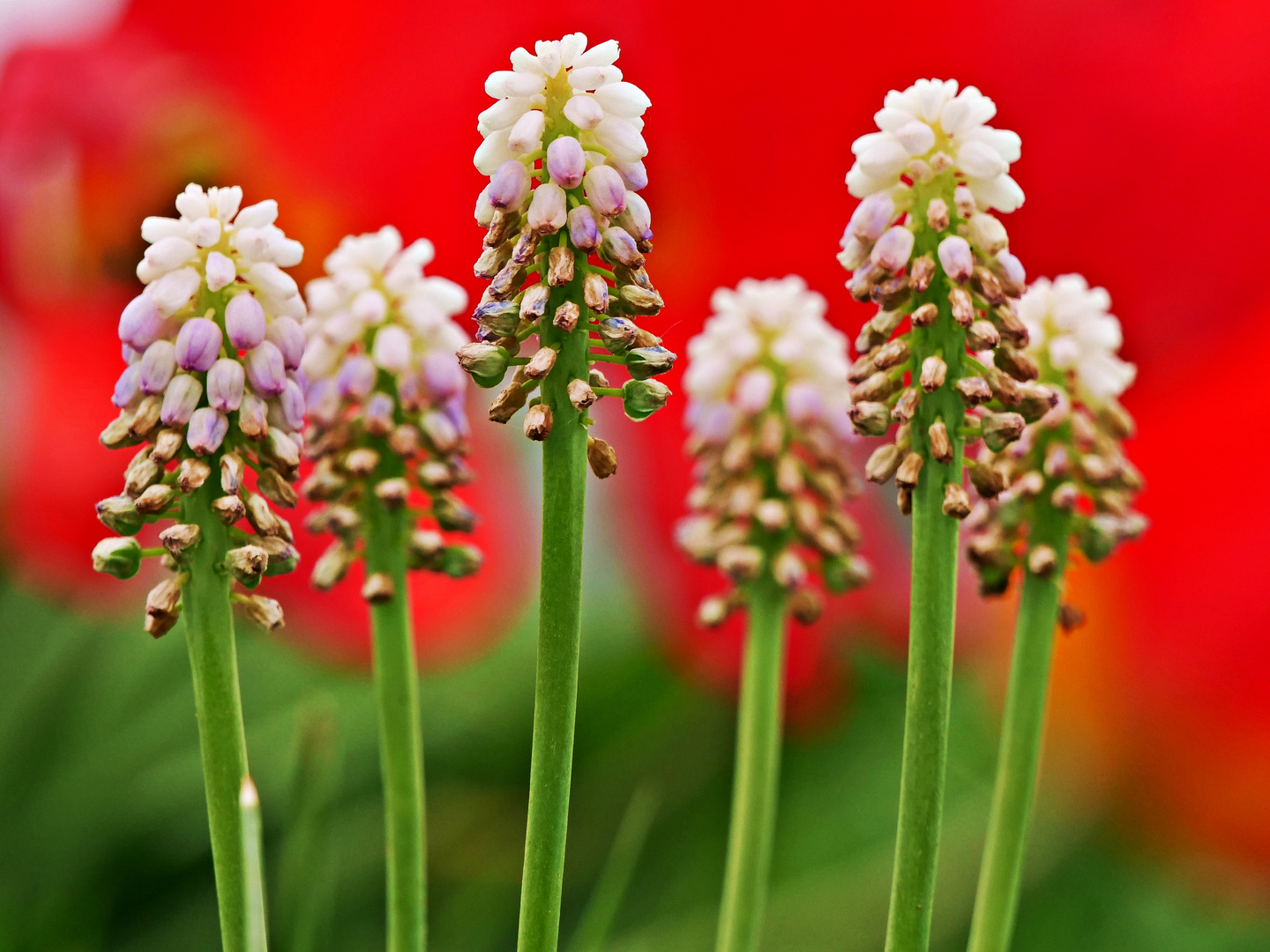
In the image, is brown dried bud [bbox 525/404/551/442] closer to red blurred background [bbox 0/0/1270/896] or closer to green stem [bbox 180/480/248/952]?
green stem [bbox 180/480/248/952]

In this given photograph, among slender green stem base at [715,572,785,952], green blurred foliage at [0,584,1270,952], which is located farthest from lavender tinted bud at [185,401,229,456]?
green blurred foliage at [0,584,1270,952]

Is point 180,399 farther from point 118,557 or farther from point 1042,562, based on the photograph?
point 1042,562

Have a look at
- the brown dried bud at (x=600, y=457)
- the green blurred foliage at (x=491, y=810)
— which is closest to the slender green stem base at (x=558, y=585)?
the brown dried bud at (x=600, y=457)

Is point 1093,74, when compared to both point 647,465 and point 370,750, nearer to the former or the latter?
point 647,465

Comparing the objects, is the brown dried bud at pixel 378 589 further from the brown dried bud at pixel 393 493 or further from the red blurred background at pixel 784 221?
the red blurred background at pixel 784 221

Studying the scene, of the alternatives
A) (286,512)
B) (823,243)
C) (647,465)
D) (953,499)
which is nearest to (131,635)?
(286,512)

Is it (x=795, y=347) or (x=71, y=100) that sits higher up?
(x=71, y=100)
